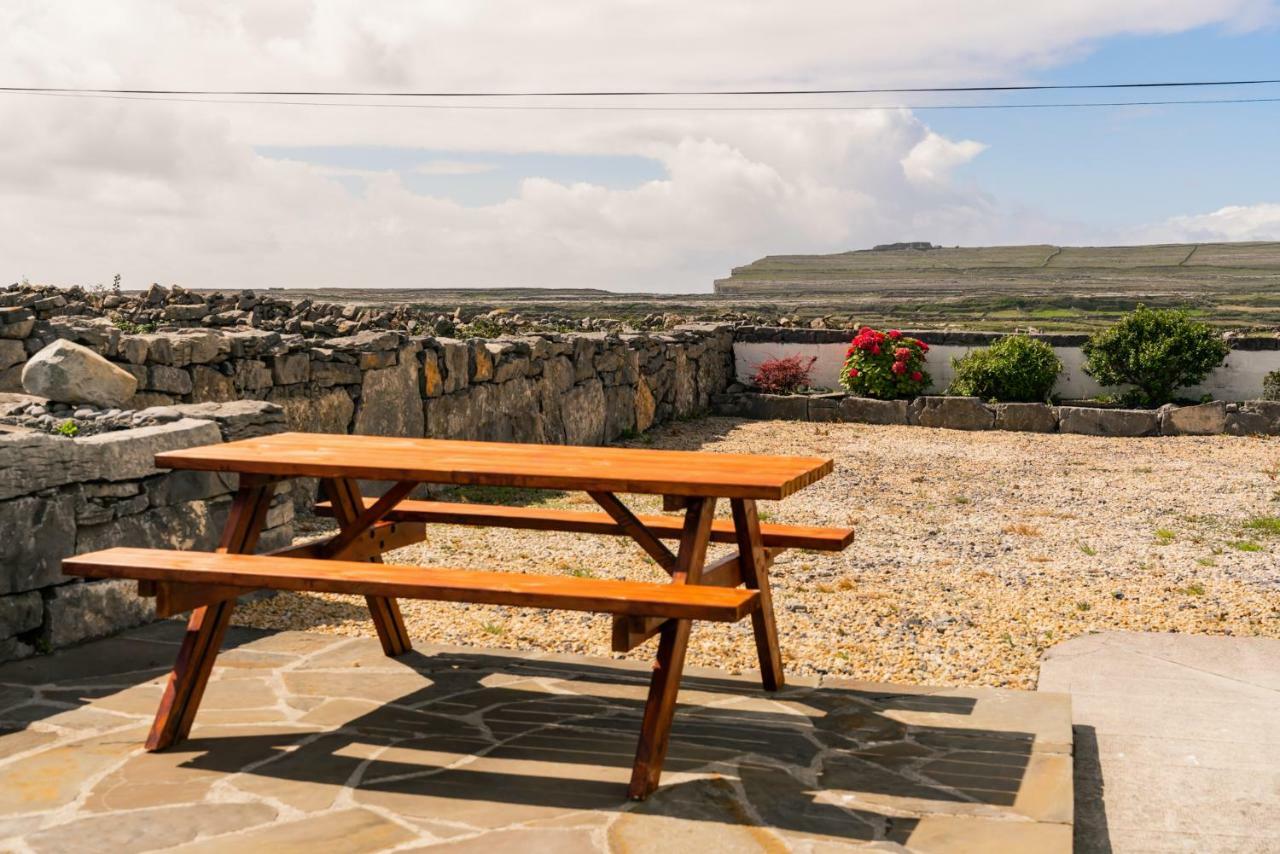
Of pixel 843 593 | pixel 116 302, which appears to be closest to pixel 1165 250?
pixel 116 302

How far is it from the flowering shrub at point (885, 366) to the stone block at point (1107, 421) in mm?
1802

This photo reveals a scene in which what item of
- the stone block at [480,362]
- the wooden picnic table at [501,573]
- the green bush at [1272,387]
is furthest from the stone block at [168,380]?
the green bush at [1272,387]

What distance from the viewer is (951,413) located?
14.9 metres

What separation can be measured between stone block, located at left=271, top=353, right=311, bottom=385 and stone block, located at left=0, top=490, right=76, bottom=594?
A: 3.54m

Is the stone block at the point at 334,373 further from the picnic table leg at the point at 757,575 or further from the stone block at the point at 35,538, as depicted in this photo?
the picnic table leg at the point at 757,575

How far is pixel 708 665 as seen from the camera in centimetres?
488

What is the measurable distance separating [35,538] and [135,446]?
59cm

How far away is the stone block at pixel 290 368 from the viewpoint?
834 cm

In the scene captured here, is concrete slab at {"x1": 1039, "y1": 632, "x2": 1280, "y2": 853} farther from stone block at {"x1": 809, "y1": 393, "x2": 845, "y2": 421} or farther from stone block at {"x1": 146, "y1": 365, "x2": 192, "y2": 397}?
stone block at {"x1": 809, "y1": 393, "x2": 845, "y2": 421}

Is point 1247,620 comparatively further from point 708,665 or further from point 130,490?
point 130,490

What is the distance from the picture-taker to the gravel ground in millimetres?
5344

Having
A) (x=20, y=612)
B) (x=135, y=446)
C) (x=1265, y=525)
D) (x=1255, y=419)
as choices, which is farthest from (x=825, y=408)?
(x=20, y=612)

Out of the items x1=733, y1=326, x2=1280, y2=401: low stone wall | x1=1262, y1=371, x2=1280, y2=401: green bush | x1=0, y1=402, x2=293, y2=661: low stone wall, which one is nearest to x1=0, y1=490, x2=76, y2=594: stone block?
x1=0, y1=402, x2=293, y2=661: low stone wall

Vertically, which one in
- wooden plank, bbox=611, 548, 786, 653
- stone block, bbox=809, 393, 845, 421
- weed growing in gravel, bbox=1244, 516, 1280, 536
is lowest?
weed growing in gravel, bbox=1244, 516, 1280, 536
